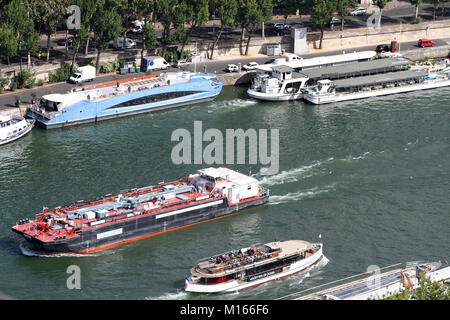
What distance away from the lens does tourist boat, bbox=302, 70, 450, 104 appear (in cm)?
10819

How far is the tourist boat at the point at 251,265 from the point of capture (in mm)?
63750

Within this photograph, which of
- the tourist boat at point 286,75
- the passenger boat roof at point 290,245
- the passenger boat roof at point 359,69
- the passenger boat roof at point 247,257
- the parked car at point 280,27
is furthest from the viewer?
the parked car at point 280,27

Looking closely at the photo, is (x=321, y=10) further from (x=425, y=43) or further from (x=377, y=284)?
(x=377, y=284)

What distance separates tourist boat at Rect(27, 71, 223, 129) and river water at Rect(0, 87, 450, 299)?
1.45m

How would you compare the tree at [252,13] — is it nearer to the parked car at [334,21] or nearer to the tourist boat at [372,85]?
the parked car at [334,21]

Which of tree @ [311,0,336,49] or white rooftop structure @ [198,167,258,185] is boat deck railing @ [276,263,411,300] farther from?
tree @ [311,0,336,49]

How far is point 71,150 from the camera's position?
91562 mm

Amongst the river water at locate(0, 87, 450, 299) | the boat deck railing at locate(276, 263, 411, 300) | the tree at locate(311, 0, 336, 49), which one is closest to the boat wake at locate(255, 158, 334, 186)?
the river water at locate(0, 87, 450, 299)

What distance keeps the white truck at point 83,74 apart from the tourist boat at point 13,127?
1419cm

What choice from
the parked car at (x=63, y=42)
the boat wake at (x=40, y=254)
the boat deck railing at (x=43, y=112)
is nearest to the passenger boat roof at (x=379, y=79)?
the boat deck railing at (x=43, y=112)

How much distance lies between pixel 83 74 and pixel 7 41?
10.4m

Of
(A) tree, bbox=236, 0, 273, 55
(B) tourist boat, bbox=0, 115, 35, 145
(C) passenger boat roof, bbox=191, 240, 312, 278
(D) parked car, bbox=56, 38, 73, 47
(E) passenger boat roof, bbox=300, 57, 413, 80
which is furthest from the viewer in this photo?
(D) parked car, bbox=56, 38, 73, 47

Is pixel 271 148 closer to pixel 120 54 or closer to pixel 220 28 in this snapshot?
pixel 120 54
